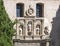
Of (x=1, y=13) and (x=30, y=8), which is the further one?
(x=30, y=8)

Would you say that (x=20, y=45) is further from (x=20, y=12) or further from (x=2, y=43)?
(x=2, y=43)

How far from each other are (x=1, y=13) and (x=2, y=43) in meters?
1.46

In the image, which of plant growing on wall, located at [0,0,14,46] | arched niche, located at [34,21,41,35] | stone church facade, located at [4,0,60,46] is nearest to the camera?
plant growing on wall, located at [0,0,14,46]

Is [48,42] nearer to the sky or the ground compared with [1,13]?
nearer to the ground

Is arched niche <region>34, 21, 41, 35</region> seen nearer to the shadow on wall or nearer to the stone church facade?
the stone church facade

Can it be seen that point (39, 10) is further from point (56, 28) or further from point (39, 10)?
point (56, 28)

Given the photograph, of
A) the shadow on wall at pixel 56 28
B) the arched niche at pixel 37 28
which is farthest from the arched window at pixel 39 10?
the shadow on wall at pixel 56 28

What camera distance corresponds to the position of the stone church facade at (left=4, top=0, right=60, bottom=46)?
29.6 meters

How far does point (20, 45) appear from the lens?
29516 mm

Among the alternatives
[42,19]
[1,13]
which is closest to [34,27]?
[42,19]

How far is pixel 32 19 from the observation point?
29766 millimetres

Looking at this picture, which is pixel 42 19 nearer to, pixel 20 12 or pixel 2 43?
pixel 20 12

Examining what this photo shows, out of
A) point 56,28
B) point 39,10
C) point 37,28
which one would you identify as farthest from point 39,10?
point 56,28

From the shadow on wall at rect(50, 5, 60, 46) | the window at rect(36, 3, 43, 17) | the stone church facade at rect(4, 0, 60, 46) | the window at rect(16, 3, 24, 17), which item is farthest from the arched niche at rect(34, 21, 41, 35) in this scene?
the window at rect(16, 3, 24, 17)
